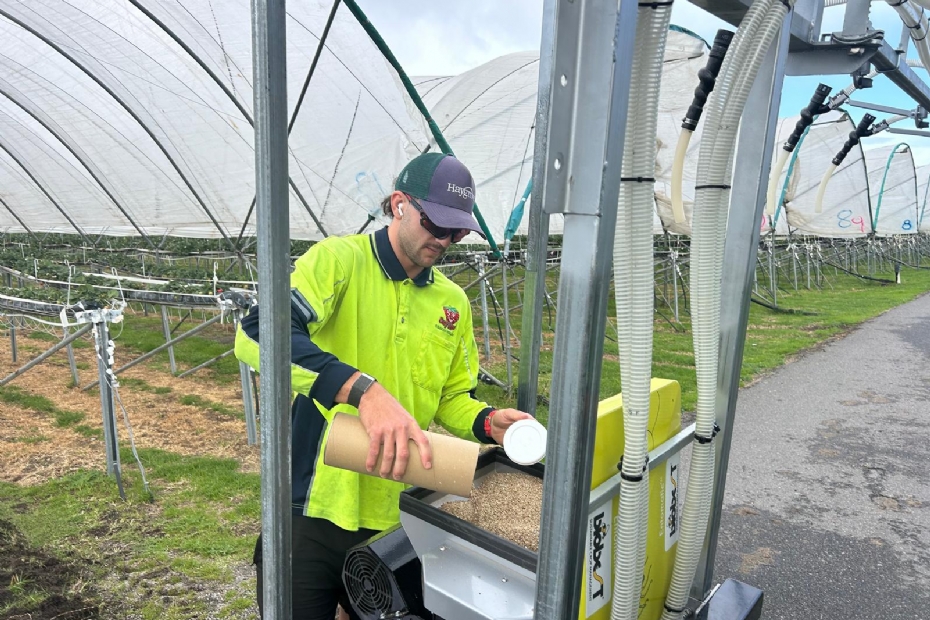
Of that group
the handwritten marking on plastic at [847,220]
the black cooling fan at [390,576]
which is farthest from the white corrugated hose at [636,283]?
the handwritten marking on plastic at [847,220]

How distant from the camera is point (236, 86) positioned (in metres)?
6.58

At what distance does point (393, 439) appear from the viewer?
3.77 ft

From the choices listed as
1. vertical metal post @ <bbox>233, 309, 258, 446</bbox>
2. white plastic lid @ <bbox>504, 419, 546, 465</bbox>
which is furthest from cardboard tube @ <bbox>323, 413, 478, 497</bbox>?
vertical metal post @ <bbox>233, 309, 258, 446</bbox>

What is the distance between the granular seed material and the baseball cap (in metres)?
0.65

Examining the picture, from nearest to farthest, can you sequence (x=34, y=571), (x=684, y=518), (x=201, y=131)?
(x=684, y=518) → (x=34, y=571) → (x=201, y=131)

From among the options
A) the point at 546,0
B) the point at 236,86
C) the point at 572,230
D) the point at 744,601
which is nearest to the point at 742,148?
the point at 546,0

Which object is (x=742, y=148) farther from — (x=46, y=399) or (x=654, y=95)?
(x=46, y=399)

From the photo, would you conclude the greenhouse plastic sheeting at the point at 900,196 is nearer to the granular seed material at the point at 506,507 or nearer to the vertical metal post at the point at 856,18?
the vertical metal post at the point at 856,18

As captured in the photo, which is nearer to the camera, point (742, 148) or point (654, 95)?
point (654, 95)

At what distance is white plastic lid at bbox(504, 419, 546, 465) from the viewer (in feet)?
4.06

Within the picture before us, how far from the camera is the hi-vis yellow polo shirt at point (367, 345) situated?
5.47 feet

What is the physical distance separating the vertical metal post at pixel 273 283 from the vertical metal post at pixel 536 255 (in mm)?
736

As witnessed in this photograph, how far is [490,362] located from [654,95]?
694cm

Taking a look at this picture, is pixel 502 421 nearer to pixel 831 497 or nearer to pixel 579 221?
pixel 579 221
